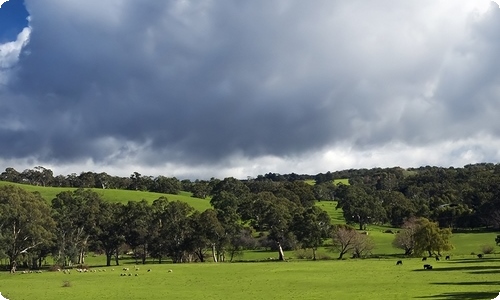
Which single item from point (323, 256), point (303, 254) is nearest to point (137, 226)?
point (303, 254)

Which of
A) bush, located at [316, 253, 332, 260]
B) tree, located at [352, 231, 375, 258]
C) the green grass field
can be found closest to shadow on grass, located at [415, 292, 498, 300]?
bush, located at [316, 253, 332, 260]

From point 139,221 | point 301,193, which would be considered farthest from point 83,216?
point 301,193

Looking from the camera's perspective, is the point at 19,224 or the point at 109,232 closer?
the point at 19,224

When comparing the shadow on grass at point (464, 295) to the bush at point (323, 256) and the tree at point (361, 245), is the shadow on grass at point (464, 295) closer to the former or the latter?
the bush at point (323, 256)

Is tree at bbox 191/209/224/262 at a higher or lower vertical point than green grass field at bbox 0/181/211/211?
lower

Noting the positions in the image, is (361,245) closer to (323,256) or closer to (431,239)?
(323,256)

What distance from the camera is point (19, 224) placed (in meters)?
88.6

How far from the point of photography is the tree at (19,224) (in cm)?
8694

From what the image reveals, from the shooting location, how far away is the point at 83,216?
105562 mm

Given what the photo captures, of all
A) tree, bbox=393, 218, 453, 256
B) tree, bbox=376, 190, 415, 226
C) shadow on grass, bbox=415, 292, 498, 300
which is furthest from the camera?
tree, bbox=376, 190, 415, 226

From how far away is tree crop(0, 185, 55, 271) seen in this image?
285 feet

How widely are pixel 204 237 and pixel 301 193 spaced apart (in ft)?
291

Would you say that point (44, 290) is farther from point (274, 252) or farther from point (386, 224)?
point (386, 224)

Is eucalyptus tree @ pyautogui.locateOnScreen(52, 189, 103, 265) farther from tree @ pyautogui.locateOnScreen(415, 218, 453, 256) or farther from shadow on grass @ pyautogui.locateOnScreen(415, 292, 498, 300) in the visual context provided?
shadow on grass @ pyautogui.locateOnScreen(415, 292, 498, 300)
